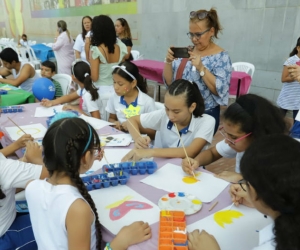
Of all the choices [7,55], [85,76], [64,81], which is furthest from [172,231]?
[7,55]

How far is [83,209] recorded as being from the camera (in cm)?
87

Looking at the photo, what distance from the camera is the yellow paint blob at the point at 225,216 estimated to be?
971 millimetres

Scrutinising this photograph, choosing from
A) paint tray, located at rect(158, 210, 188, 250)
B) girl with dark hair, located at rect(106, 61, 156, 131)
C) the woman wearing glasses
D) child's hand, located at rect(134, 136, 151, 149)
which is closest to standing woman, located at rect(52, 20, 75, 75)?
girl with dark hair, located at rect(106, 61, 156, 131)

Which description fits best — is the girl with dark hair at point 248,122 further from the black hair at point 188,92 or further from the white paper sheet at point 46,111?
the white paper sheet at point 46,111

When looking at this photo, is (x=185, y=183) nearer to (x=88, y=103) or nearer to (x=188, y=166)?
(x=188, y=166)

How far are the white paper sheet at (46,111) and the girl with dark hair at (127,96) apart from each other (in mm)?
456

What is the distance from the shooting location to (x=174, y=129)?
67.9 inches

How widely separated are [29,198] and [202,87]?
4.44ft

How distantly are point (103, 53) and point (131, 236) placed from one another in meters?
2.02

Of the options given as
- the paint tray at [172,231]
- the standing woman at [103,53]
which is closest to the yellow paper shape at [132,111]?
the standing woman at [103,53]

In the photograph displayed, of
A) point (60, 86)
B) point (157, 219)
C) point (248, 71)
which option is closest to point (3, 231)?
point (157, 219)

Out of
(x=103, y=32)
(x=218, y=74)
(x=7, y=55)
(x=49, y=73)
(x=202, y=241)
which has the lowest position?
(x=49, y=73)

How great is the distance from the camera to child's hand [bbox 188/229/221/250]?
2.70 feet

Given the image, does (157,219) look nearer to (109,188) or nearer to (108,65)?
(109,188)
